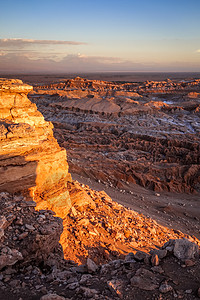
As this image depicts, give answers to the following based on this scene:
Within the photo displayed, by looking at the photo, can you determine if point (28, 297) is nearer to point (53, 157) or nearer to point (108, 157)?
point (53, 157)

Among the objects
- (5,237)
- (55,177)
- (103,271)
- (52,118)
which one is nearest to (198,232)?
(55,177)

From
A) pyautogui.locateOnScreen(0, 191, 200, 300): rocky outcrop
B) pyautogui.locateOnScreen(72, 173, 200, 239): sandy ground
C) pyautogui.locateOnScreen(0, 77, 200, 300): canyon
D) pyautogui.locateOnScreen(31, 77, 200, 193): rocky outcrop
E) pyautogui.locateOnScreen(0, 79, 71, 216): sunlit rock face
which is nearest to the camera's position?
pyautogui.locateOnScreen(0, 191, 200, 300): rocky outcrop

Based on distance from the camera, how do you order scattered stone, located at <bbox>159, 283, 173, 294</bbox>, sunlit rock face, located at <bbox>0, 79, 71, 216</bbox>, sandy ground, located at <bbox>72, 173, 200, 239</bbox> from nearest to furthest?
scattered stone, located at <bbox>159, 283, 173, 294</bbox>, sunlit rock face, located at <bbox>0, 79, 71, 216</bbox>, sandy ground, located at <bbox>72, 173, 200, 239</bbox>

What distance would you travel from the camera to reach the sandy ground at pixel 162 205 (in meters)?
10.0

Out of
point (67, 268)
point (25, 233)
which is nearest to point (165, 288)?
point (67, 268)

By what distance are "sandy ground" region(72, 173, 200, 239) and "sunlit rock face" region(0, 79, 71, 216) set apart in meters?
4.69

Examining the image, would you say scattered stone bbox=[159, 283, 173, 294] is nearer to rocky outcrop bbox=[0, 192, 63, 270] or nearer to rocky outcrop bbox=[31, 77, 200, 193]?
rocky outcrop bbox=[0, 192, 63, 270]

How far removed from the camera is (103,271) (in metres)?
3.52

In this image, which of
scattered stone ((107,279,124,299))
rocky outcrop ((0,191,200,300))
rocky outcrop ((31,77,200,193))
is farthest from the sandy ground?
scattered stone ((107,279,124,299))

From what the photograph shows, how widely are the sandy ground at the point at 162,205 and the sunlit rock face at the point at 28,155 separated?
4.69m

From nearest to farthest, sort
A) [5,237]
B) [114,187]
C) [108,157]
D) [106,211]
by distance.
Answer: [5,237], [106,211], [114,187], [108,157]

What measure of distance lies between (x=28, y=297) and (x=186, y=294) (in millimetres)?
1842

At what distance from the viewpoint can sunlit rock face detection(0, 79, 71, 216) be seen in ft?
16.6

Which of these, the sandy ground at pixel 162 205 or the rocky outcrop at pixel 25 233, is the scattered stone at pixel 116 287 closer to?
the rocky outcrop at pixel 25 233
